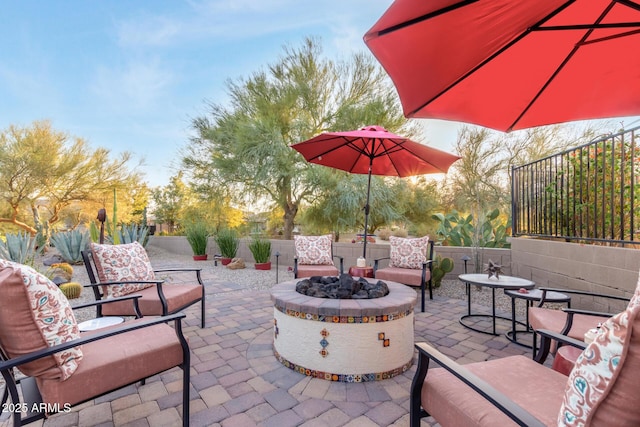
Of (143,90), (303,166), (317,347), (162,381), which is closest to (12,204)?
(143,90)

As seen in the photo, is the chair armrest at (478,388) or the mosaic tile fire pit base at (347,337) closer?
the chair armrest at (478,388)

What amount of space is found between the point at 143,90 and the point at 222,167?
407 cm

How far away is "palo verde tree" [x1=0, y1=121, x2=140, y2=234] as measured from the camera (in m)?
9.49

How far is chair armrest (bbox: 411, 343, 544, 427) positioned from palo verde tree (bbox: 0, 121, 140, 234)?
11.8 meters

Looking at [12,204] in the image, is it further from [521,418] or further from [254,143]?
[521,418]

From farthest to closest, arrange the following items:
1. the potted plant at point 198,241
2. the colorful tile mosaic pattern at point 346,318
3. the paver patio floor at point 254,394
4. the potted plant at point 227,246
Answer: the potted plant at point 198,241 → the potted plant at point 227,246 → the colorful tile mosaic pattern at point 346,318 → the paver patio floor at point 254,394

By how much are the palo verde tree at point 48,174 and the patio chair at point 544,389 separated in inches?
468

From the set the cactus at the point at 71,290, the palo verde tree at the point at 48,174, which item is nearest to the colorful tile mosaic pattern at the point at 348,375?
the cactus at the point at 71,290

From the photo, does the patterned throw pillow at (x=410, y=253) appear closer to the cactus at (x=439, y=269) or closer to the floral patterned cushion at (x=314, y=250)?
the cactus at (x=439, y=269)

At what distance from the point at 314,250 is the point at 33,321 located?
145 inches

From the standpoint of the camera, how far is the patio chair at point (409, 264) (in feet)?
13.0

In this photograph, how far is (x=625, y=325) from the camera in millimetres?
780

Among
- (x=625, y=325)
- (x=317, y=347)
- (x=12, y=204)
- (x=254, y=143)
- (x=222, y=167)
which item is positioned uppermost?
(x=254, y=143)

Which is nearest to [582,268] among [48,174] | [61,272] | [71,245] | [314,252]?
[314,252]
